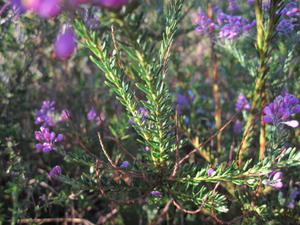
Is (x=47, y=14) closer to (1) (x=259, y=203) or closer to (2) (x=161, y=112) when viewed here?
(2) (x=161, y=112)

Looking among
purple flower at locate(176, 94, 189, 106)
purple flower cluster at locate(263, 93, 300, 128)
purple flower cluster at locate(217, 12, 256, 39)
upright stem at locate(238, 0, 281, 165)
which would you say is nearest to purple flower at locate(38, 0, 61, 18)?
upright stem at locate(238, 0, 281, 165)

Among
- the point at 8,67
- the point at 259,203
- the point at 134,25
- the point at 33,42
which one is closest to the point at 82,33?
the point at 134,25

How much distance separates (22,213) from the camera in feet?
3.72

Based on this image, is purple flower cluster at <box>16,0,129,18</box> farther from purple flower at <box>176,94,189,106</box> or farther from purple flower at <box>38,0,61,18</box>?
purple flower at <box>176,94,189,106</box>

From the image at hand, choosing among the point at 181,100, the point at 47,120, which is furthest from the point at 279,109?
the point at 181,100

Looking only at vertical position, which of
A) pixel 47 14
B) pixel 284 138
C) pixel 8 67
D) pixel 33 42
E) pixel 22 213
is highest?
pixel 47 14

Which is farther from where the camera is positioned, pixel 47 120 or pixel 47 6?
pixel 47 120

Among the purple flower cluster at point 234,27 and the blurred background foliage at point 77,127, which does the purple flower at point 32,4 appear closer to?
the blurred background foliage at point 77,127

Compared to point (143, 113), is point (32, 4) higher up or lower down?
higher up

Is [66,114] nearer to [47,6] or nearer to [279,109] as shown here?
[47,6]

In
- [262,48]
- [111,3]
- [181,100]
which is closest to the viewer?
[111,3]

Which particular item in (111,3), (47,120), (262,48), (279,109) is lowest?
(47,120)

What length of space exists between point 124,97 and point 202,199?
1.19 feet

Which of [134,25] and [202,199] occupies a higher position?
[134,25]
